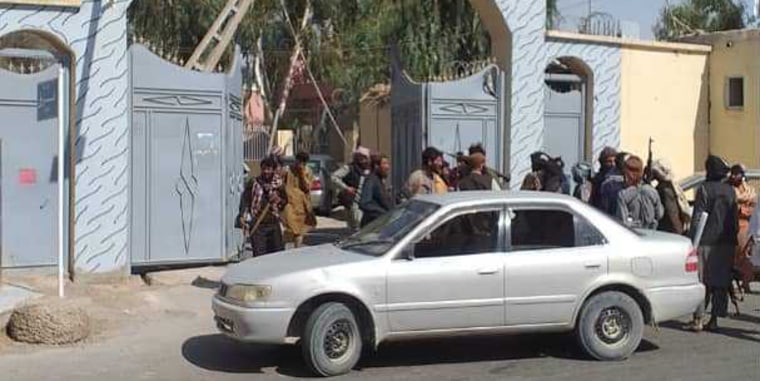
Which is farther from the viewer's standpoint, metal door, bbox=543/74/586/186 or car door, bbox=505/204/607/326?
metal door, bbox=543/74/586/186

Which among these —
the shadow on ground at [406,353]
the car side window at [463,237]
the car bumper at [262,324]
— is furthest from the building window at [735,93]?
the car bumper at [262,324]

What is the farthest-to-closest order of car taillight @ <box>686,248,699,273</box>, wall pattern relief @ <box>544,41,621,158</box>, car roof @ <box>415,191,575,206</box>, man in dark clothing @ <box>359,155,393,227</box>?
wall pattern relief @ <box>544,41,621,158</box>
man in dark clothing @ <box>359,155,393,227</box>
car taillight @ <box>686,248,699,273</box>
car roof @ <box>415,191,575,206</box>

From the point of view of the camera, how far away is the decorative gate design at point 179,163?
43.7 feet

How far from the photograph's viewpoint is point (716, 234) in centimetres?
1038

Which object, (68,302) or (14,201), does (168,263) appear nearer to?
(14,201)

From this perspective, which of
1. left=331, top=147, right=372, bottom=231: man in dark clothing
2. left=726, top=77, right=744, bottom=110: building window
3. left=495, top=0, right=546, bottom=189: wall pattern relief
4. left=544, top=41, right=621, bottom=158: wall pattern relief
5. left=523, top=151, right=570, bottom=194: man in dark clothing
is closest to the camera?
left=331, top=147, right=372, bottom=231: man in dark clothing

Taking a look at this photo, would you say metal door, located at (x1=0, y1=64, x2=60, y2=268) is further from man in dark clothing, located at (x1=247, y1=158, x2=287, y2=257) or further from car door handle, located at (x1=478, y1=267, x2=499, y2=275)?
car door handle, located at (x1=478, y1=267, x2=499, y2=275)

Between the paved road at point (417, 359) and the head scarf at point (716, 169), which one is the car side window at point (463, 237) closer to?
the paved road at point (417, 359)

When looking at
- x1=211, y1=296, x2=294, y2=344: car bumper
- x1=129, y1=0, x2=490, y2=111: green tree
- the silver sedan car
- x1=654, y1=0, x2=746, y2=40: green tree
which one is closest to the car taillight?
the silver sedan car

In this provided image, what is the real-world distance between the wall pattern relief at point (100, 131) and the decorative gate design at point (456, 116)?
4.50 meters

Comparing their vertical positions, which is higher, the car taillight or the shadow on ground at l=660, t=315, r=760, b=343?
the car taillight

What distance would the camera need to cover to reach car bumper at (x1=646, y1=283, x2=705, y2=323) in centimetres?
902

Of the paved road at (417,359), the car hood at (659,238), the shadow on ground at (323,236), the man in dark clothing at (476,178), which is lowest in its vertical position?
the paved road at (417,359)

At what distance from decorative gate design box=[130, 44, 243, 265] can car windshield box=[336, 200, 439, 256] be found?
15.4 feet
